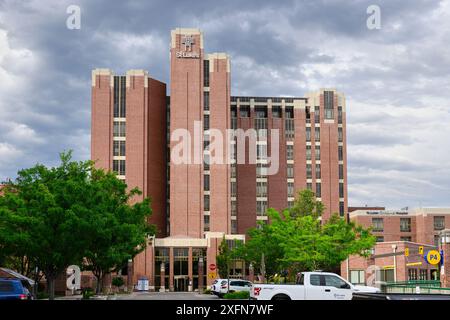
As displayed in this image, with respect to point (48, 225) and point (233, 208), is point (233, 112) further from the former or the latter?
point (48, 225)

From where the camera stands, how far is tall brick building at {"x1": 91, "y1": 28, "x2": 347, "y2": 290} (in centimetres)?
11950

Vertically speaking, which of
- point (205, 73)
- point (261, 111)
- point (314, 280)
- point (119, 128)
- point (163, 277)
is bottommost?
point (163, 277)

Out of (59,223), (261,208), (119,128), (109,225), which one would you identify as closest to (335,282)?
(59,223)

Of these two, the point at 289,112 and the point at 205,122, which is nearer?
the point at 205,122

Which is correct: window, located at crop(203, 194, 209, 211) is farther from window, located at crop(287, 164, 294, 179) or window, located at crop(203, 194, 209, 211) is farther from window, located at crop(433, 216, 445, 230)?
window, located at crop(433, 216, 445, 230)

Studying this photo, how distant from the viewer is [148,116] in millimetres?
130750

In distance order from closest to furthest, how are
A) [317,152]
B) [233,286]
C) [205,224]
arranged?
[233,286], [205,224], [317,152]

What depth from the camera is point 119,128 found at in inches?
5098

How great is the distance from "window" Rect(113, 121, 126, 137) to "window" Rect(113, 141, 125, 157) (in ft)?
5.43

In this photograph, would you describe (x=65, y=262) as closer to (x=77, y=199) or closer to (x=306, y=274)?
(x=77, y=199)

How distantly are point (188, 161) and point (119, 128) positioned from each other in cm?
1598

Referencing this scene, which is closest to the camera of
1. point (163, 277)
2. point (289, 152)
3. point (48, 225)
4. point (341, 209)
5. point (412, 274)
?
point (48, 225)

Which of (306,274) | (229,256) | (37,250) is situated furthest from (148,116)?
(306,274)

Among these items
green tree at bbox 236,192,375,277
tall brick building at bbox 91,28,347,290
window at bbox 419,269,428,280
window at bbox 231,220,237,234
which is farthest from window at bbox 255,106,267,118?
green tree at bbox 236,192,375,277
